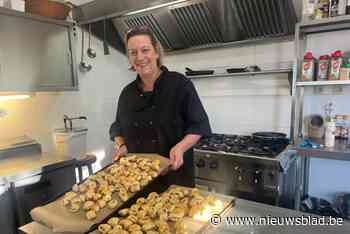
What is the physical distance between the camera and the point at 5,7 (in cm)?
159

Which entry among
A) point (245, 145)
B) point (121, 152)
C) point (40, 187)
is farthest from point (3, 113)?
point (245, 145)

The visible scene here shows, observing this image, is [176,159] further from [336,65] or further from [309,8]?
[309,8]

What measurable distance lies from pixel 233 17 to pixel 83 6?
4.42 ft

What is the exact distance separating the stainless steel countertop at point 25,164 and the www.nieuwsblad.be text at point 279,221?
3.91 ft

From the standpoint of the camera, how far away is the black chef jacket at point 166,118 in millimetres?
1287

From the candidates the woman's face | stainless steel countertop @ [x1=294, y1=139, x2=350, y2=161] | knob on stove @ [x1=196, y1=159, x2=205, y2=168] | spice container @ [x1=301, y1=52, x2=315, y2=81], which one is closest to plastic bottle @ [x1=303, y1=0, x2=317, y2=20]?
spice container @ [x1=301, y1=52, x2=315, y2=81]

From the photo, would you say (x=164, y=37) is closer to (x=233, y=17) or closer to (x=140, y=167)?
(x=233, y=17)

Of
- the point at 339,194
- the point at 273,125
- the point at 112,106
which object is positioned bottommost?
the point at 339,194

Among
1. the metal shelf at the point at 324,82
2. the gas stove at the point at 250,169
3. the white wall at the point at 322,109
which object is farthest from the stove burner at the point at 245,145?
the metal shelf at the point at 324,82

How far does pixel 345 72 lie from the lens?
161 cm

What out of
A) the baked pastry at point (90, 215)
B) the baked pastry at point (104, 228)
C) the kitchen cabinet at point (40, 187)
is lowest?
the kitchen cabinet at point (40, 187)

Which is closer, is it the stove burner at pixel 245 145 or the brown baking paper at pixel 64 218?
the brown baking paper at pixel 64 218

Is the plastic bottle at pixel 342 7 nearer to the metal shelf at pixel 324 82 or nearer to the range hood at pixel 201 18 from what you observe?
the range hood at pixel 201 18

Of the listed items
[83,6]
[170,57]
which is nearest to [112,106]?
[170,57]
